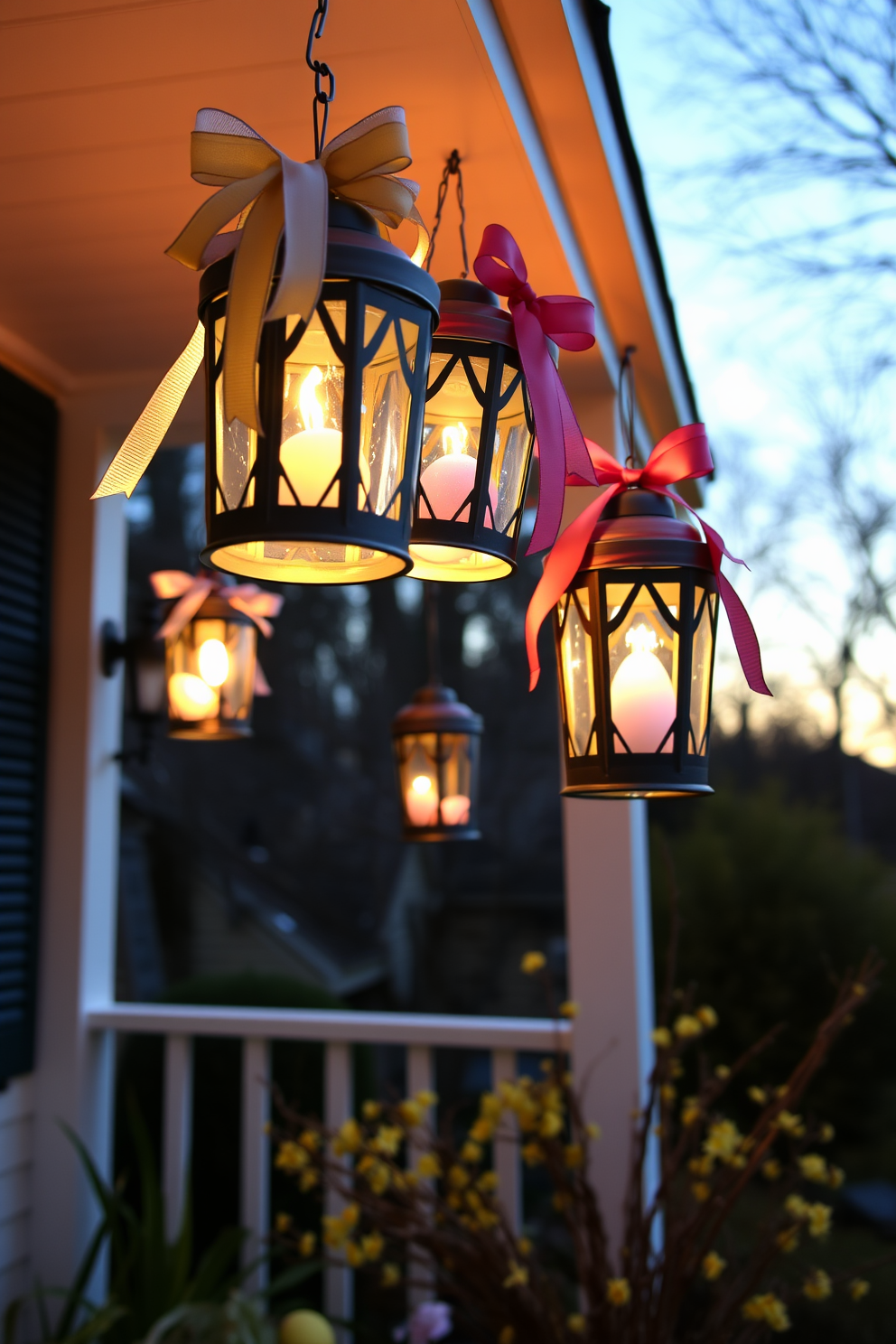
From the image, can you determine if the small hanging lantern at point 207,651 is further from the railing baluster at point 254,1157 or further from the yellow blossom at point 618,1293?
the yellow blossom at point 618,1293

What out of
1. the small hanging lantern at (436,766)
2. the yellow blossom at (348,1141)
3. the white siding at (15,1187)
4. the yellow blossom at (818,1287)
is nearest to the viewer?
the yellow blossom at (818,1287)

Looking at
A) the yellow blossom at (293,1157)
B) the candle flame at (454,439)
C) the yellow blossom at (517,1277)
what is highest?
the candle flame at (454,439)

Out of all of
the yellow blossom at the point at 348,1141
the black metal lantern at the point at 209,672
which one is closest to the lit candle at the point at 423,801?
the black metal lantern at the point at 209,672

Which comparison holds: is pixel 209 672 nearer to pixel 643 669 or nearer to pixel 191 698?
pixel 191 698

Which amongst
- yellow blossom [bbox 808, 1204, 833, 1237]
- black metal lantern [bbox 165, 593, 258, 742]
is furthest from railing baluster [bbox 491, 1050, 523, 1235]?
black metal lantern [bbox 165, 593, 258, 742]

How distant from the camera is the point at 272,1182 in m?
3.24

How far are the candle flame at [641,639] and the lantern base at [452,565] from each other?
0.58ft

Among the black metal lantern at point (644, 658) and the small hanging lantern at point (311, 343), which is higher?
the small hanging lantern at point (311, 343)

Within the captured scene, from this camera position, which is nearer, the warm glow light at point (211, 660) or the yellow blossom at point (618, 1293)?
the yellow blossom at point (618, 1293)

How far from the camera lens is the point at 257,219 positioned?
32.3 inches

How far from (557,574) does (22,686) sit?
1.78 metres

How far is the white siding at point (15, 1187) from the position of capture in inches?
93.5

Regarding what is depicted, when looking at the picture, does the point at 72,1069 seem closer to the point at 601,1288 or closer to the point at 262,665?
the point at 601,1288

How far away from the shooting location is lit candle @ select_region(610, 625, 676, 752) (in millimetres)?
1161
